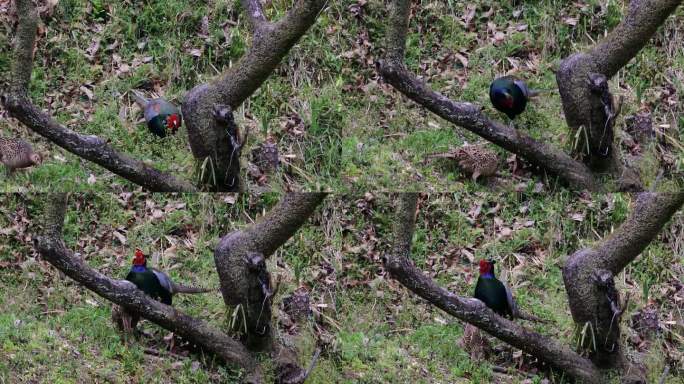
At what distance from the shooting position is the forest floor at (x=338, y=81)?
230 inches

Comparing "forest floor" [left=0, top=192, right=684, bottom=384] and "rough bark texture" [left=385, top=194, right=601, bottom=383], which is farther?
"forest floor" [left=0, top=192, right=684, bottom=384]

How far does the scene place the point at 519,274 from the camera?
5867mm

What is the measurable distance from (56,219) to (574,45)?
3667 millimetres

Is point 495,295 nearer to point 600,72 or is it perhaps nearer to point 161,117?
point 600,72

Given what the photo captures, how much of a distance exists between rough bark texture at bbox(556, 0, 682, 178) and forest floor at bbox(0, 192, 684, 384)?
0.58 meters

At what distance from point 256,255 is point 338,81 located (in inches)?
70.9

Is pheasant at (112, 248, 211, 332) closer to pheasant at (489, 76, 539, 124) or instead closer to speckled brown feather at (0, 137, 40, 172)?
speckled brown feather at (0, 137, 40, 172)

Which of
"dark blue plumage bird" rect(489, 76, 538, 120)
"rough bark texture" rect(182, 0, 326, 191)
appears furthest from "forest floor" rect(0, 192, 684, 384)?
"rough bark texture" rect(182, 0, 326, 191)

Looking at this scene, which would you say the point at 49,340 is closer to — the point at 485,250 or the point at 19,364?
the point at 19,364

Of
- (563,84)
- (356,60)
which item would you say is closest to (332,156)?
(356,60)

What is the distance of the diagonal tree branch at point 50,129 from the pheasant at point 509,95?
2056mm

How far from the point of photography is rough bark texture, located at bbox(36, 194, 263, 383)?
4.65 metres

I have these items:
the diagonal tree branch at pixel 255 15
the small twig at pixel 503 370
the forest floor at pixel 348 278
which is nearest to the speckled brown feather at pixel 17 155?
the forest floor at pixel 348 278

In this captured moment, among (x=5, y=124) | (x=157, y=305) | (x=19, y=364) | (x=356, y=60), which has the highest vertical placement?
(x=356, y=60)
